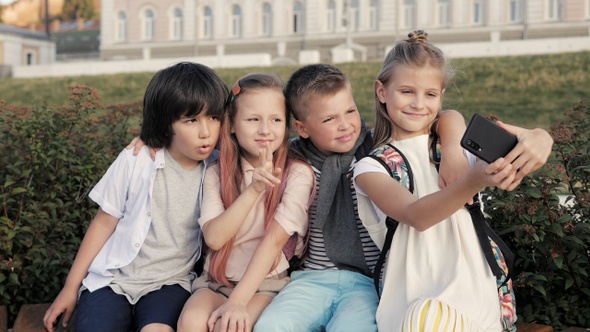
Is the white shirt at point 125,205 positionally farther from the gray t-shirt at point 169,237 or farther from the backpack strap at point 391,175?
the backpack strap at point 391,175

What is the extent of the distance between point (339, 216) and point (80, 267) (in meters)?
0.99

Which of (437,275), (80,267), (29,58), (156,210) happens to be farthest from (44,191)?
(29,58)

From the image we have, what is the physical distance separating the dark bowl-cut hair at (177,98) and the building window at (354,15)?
1240 inches

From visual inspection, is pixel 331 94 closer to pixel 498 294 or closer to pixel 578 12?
Answer: pixel 498 294

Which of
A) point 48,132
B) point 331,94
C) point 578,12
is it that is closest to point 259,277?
point 331,94

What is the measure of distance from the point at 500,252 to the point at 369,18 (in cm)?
3225

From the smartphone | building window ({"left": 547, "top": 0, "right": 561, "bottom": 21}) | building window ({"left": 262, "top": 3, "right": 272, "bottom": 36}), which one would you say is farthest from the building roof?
the smartphone

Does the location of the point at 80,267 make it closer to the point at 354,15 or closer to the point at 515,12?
the point at 515,12

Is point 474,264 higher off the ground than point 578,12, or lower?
lower

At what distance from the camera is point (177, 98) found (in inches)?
106

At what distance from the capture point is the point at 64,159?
353cm

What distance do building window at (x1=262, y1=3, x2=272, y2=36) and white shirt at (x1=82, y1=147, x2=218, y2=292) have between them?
33.5 meters

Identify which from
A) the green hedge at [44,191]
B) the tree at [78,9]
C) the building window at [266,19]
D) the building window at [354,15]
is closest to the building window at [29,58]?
the building window at [266,19]

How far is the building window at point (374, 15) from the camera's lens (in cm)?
3356
